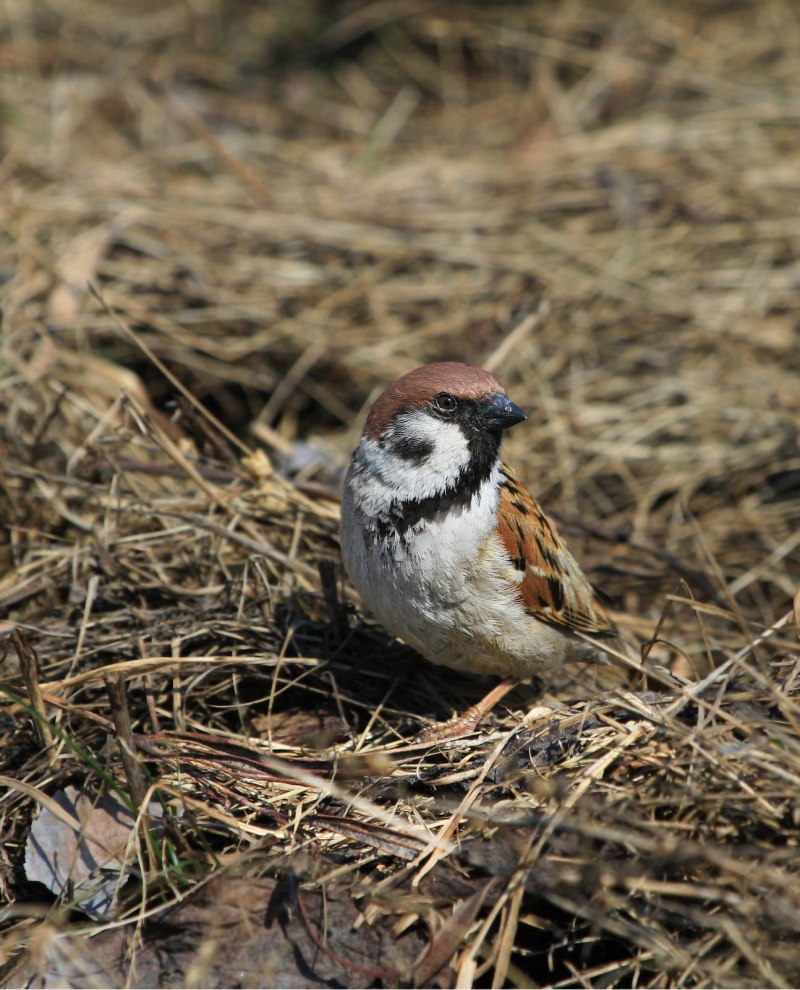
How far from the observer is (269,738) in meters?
3.51

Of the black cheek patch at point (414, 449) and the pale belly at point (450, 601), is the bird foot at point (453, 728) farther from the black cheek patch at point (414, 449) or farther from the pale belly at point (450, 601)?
the black cheek patch at point (414, 449)

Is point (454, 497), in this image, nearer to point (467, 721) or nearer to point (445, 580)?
point (445, 580)

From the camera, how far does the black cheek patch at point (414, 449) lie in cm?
354

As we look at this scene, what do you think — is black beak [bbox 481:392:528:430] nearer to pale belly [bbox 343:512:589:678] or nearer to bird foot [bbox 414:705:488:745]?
pale belly [bbox 343:512:589:678]

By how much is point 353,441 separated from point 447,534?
2085 mm

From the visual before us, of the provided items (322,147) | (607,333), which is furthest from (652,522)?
(322,147)

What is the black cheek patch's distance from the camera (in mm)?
3543

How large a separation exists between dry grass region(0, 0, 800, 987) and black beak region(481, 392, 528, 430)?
2.72ft

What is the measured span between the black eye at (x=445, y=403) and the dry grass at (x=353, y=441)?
2.73ft

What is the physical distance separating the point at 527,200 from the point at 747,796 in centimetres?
471

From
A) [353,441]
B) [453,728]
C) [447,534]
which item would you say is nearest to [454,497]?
[447,534]

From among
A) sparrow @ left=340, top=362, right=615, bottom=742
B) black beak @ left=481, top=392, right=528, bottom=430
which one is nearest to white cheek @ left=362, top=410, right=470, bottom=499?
sparrow @ left=340, top=362, right=615, bottom=742

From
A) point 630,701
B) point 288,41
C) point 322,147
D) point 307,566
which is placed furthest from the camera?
point 288,41

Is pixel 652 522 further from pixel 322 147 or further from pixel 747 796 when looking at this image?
pixel 322 147
